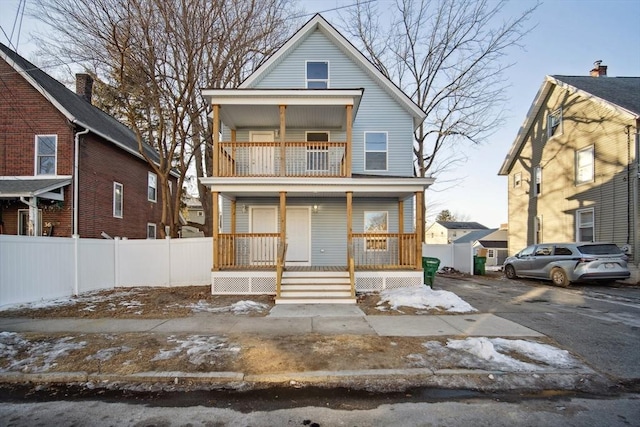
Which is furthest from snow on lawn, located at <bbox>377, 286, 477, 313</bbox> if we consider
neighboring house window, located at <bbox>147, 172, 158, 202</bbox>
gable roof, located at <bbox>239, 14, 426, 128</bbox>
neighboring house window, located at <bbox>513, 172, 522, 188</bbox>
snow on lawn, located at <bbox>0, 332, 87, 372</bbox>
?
neighboring house window, located at <bbox>513, 172, 522, 188</bbox>

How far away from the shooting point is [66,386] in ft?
14.7

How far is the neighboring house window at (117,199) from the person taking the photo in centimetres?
1563

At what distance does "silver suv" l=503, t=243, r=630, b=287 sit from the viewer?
12039 mm

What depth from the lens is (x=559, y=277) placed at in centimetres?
1311

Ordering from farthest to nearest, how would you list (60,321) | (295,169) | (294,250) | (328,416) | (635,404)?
(294,250) < (295,169) < (60,321) < (635,404) < (328,416)

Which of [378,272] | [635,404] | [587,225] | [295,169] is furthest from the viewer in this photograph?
[587,225]

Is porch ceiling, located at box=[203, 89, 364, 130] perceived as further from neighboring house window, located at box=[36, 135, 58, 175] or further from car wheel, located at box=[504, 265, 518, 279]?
car wheel, located at box=[504, 265, 518, 279]

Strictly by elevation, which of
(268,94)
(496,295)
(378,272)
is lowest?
(496,295)

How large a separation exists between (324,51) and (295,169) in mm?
5486

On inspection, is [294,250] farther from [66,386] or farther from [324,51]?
[66,386]

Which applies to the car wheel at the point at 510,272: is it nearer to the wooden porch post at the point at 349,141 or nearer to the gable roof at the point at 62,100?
the wooden porch post at the point at 349,141

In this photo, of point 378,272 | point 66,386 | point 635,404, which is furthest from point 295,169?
point 635,404

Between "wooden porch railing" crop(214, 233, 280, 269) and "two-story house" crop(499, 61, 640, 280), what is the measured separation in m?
14.1

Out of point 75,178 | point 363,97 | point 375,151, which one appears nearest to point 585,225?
point 375,151
